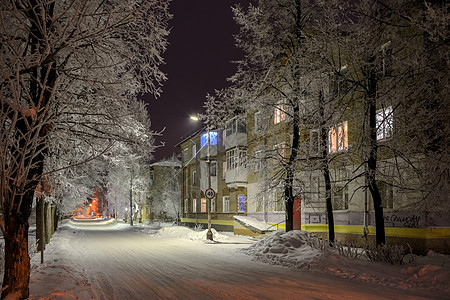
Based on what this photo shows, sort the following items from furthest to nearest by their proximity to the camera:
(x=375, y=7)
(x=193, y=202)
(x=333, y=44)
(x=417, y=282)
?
(x=193, y=202) → (x=333, y=44) → (x=375, y=7) → (x=417, y=282)

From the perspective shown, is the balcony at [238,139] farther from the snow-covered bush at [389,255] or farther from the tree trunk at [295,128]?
the snow-covered bush at [389,255]

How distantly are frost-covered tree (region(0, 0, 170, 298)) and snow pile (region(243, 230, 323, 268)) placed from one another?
7.58m

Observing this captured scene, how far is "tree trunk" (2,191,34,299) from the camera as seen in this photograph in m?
6.70

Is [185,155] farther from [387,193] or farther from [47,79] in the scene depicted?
[47,79]

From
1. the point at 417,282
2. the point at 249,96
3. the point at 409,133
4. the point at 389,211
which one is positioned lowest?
the point at 417,282

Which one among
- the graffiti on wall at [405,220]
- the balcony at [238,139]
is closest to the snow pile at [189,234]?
the balcony at [238,139]

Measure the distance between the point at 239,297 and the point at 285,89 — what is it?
13112 millimetres

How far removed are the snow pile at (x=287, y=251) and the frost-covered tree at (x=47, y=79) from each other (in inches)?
299

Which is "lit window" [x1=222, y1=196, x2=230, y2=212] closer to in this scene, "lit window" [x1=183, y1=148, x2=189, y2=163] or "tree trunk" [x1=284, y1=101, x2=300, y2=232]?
"lit window" [x1=183, y1=148, x2=189, y2=163]

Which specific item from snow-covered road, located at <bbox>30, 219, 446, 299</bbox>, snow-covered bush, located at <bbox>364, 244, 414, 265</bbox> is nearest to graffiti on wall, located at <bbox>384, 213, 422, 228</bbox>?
snow-covered bush, located at <bbox>364, 244, 414, 265</bbox>

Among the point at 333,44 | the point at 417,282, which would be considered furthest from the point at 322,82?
the point at 417,282

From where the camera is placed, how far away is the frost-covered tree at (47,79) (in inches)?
223

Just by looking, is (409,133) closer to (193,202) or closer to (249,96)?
(249,96)

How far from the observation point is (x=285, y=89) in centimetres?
1941
